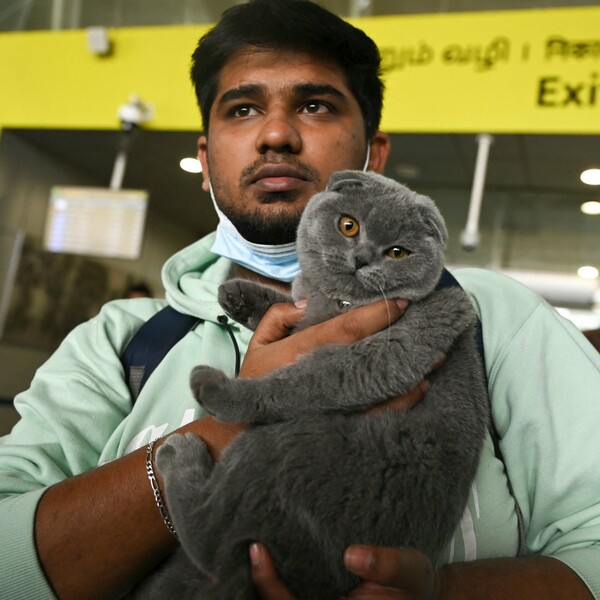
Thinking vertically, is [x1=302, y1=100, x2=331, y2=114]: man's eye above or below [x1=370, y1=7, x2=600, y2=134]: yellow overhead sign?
below

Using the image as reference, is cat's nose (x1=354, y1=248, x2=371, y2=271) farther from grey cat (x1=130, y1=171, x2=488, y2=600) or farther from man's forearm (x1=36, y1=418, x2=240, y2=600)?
man's forearm (x1=36, y1=418, x2=240, y2=600)

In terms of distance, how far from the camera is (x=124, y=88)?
13.8 feet

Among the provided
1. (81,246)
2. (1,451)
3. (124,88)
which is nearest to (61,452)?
(1,451)

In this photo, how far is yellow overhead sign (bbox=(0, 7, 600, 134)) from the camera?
11.3ft

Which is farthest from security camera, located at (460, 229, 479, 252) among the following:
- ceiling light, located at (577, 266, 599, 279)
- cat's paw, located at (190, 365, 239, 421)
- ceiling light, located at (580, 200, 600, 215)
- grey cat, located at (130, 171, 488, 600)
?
cat's paw, located at (190, 365, 239, 421)

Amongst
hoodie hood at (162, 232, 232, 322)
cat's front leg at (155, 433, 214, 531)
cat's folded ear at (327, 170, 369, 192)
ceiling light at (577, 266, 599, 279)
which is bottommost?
cat's front leg at (155, 433, 214, 531)

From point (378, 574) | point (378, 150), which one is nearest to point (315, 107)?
point (378, 150)

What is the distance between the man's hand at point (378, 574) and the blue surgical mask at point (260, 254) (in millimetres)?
712

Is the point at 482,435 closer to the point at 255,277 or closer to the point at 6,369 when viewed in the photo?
the point at 255,277

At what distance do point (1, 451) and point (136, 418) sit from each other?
0.24 metres

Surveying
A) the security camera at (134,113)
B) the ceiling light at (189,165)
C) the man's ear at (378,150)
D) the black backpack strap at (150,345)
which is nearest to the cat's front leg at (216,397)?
the black backpack strap at (150,345)

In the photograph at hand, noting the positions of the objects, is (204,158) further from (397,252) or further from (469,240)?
(469,240)

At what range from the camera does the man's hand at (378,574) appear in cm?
77

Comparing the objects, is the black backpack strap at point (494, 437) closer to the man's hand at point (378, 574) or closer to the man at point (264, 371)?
the man at point (264, 371)
